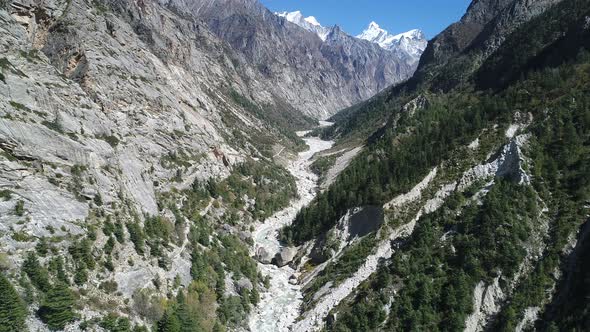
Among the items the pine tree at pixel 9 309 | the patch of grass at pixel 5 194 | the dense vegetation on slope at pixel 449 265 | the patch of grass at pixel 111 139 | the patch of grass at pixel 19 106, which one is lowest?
the pine tree at pixel 9 309

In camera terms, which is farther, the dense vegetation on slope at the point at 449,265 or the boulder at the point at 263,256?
the boulder at the point at 263,256

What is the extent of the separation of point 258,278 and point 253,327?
41.2 feet

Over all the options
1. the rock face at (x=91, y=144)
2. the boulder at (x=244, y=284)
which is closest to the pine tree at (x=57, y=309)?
the rock face at (x=91, y=144)

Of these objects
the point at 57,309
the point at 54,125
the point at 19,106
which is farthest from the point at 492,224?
the point at 19,106

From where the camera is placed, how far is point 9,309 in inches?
1438

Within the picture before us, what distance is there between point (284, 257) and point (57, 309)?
157 feet

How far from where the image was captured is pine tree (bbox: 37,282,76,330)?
39312mm

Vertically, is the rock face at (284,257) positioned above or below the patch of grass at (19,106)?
above

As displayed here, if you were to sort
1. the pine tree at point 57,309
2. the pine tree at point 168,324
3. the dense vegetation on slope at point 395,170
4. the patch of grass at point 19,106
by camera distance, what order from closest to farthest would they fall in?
the pine tree at point 57,309 < the pine tree at point 168,324 < the patch of grass at point 19,106 < the dense vegetation on slope at point 395,170

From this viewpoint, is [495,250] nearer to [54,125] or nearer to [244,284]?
[244,284]

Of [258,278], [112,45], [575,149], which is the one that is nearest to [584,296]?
[575,149]

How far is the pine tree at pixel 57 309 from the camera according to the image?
39.3m

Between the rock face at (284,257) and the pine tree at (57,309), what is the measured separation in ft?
149

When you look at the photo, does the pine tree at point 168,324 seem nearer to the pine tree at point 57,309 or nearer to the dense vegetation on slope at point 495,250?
the pine tree at point 57,309
